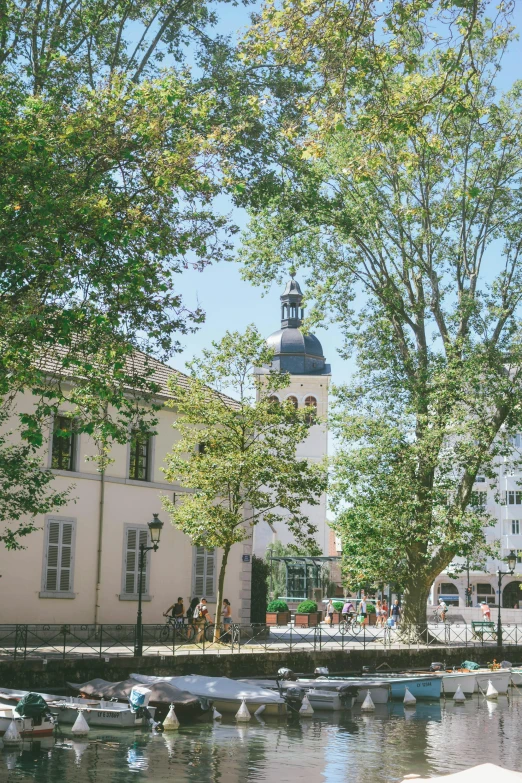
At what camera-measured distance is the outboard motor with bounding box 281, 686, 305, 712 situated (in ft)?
79.5

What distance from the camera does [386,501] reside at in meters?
34.7

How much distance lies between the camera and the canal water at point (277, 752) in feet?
51.1

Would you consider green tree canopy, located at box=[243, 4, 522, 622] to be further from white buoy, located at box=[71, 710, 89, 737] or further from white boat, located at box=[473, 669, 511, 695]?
white buoy, located at box=[71, 710, 89, 737]

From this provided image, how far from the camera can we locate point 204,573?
35062mm

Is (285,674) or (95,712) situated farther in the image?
(285,674)

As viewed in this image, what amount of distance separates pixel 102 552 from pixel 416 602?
1216cm

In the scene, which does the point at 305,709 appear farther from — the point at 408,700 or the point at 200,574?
the point at 200,574

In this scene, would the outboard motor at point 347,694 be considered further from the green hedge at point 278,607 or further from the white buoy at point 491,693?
the green hedge at point 278,607

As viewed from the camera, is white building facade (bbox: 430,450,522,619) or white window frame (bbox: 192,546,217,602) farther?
white building facade (bbox: 430,450,522,619)

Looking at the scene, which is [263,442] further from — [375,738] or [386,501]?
[375,738]

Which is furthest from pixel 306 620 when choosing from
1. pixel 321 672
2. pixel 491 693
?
pixel 321 672

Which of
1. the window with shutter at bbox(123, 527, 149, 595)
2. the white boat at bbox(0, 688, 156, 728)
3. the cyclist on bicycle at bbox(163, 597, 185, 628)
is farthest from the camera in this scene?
the window with shutter at bbox(123, 527, 149, 595)

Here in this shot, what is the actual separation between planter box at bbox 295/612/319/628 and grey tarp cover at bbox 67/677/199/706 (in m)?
22.0

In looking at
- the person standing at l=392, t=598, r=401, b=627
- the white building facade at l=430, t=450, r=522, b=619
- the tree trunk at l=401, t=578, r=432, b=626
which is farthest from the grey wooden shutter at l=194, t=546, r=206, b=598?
the white building facade at l=430, t=450, r=522, b=619
